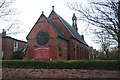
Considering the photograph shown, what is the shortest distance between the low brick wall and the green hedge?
1.26ft

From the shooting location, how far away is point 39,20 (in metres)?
23.0

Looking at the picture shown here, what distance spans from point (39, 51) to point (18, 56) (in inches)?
533

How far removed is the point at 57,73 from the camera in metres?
13.4

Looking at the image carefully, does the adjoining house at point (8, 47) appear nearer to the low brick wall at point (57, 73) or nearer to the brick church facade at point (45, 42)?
the brick church facade at point (45, 42)

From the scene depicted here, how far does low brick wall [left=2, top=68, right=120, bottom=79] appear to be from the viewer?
12.4 meters

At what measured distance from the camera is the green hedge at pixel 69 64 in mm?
12430

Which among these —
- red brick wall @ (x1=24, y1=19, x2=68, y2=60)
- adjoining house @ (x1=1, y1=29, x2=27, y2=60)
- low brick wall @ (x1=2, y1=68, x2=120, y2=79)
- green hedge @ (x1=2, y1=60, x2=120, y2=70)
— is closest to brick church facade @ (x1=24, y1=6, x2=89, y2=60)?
red brick wall @ (x1=24, y1=19, x2=68, y2=60)

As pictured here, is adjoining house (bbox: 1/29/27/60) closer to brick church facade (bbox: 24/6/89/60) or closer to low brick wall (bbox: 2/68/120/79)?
brick church facade (bbox: 24/6/89/60)

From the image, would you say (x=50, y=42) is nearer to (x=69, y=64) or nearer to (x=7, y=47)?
(x=69, y=64)

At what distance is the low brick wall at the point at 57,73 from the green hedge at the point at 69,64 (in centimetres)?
38

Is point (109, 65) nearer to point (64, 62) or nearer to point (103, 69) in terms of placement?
point (103, 69)

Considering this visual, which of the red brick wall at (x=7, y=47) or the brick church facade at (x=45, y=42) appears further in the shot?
the red brick wall at (x=7, y=47)

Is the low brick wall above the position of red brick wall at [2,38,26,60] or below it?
below

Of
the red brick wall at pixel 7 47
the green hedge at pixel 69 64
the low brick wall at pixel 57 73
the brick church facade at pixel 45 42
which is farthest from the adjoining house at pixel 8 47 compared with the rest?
the low brick wall at pixel 57 73
